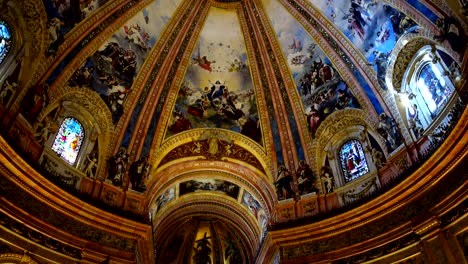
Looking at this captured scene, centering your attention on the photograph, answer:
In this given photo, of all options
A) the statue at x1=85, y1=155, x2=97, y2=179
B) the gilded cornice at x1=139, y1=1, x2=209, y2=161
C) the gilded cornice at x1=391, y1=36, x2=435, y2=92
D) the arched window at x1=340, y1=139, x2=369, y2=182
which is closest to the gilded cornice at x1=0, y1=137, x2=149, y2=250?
the statue at x1=85, y1=155, x2=97, y2=179

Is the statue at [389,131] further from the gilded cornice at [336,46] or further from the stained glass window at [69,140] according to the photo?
the stained glass window at [69,140]

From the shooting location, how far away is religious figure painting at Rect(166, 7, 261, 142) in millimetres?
19719

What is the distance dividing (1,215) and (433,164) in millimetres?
12266

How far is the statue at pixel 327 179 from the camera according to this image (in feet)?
53.4

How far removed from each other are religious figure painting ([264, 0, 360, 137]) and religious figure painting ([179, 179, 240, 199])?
4.84 meters

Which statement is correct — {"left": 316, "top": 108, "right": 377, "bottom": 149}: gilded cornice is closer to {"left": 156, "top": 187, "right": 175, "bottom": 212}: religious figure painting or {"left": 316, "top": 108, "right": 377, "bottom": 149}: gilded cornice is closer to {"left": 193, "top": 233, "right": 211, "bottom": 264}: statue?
{"left": 156, "top": 187, "right": 175, "bottom": 212}: religious figure painting

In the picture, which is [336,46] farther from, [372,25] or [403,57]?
[403,57]

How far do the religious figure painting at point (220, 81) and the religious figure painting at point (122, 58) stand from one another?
2157mm

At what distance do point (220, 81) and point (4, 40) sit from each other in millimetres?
9412

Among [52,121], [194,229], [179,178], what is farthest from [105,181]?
[194,229]

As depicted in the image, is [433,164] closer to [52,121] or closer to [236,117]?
[236,117]

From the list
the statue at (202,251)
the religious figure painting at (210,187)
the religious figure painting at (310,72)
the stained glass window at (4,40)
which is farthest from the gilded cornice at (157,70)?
the statue at (202,251)

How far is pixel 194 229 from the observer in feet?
87.1

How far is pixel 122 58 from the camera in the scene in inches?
718
